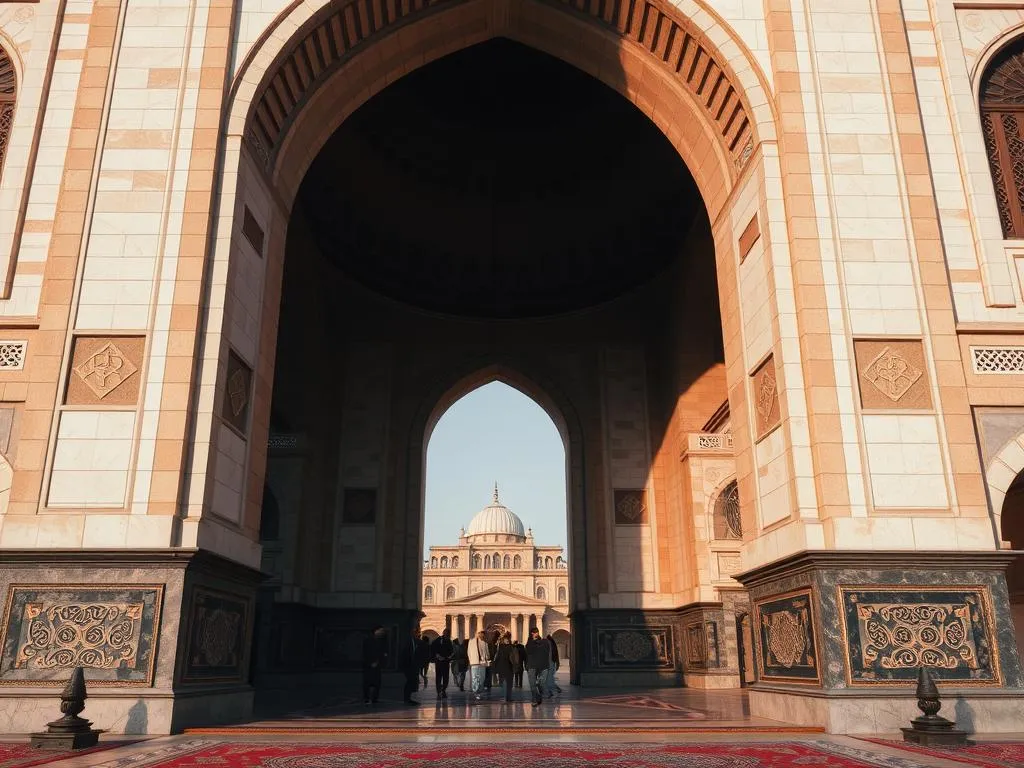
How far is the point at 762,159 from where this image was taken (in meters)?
10.0

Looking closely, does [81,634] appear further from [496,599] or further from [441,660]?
[496,599]

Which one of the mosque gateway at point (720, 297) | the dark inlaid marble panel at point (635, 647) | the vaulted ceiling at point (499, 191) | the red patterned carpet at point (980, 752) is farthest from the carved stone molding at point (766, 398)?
the dark inlaid marble panel at point (635, 647)

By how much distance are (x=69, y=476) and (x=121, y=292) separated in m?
2.05

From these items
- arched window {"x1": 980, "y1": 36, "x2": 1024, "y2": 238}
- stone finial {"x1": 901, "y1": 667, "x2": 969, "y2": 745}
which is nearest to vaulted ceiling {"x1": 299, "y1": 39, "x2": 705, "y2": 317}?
arched window {"x1": 980, "y1": 36, "x2": 1024, "y2": 238}

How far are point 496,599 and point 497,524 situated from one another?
48.1ft

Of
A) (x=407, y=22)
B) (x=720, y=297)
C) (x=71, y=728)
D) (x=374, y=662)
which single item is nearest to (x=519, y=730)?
(x=71, y=728)

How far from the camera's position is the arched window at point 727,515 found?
1753cm

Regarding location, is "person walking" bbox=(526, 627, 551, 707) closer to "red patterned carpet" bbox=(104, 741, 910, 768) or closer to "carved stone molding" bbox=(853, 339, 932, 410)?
"red patterned carpet" bbox=(104, 741, 910, 768)


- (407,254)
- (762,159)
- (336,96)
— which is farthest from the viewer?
(407,254)

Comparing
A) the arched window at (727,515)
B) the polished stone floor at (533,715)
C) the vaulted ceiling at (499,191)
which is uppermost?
the vaulted ceiling at (499,191)

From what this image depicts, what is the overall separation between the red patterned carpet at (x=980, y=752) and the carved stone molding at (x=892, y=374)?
3337 mm

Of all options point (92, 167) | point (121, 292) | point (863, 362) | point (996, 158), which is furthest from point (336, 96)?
point (996, 158)

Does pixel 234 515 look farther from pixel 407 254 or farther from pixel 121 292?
pixel 407 254

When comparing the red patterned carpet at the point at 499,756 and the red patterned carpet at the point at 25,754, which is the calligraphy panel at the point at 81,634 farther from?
the red patterned carpet at the point at 499,756
